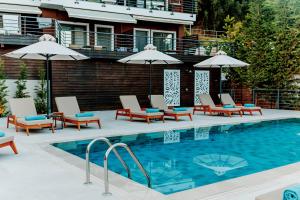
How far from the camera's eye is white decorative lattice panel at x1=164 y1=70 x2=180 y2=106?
21.1 m

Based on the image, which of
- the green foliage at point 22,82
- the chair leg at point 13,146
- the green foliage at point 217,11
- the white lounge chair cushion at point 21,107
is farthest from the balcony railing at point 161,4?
the green foliage at point 217,11

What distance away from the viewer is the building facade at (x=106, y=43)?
708 inches

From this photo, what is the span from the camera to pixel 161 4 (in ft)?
79.9

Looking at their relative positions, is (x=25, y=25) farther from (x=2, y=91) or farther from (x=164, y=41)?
(x=164, y=41)

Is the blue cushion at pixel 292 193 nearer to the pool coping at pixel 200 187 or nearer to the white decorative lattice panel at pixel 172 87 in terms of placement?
the pool coping at pixel 200 187

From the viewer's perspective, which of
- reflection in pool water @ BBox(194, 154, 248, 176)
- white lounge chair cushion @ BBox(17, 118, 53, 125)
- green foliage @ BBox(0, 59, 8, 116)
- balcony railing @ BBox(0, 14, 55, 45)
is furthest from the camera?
balcony railing @ BBox(0, 14, 55, 45)

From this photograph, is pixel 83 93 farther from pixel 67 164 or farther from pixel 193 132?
pixel 67 164

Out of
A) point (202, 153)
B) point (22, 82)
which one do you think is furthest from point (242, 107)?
point (22, 82)

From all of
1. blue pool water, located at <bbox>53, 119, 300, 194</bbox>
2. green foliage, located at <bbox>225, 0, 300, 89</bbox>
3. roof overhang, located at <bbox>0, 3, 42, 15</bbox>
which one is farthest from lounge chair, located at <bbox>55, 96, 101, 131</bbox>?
green foliage, located at <bbox>225, 0, 300, 89</bbox>

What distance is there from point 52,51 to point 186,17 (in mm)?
14919

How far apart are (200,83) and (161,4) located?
21.8ft

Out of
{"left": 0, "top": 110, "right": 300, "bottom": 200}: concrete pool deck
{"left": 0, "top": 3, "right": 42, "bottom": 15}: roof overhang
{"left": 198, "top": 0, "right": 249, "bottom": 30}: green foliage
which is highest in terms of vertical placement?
{"left": 198, "top": 0, "right": 249, "bottom": 30}: green foliage

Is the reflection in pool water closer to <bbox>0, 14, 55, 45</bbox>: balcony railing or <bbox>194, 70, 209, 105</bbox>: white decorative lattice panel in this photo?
<bbox>0, 14, 55, 45</bbox>: balcony railing

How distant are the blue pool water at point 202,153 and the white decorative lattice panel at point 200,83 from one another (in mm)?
8455
